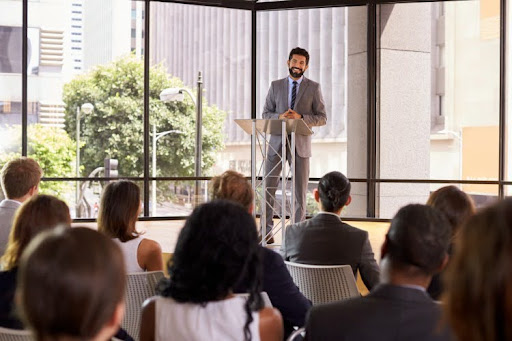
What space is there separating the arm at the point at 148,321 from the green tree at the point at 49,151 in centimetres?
656

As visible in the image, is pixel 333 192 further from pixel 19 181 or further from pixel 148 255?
pixel 19 181

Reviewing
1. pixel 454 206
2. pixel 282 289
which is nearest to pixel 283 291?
pixel 282 289

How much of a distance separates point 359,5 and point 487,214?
8.22 meters

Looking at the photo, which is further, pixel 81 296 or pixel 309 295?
pixel 309 295

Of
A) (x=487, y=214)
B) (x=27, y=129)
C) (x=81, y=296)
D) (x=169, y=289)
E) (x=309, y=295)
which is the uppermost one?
(x=27, y=129)

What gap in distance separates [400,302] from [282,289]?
38.7 inches

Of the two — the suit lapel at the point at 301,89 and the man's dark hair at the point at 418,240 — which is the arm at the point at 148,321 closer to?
the man's dark hair at the point at 418,240

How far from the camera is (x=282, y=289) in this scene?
2730mm

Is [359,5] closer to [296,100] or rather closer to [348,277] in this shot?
[296,100]

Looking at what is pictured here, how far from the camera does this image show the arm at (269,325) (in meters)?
1.90

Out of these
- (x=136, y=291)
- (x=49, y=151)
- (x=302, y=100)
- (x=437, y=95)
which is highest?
(x=437, y=95)

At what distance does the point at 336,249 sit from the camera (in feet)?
10.6

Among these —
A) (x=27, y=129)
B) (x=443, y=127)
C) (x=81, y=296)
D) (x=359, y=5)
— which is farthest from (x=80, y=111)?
(x=81, y=296)

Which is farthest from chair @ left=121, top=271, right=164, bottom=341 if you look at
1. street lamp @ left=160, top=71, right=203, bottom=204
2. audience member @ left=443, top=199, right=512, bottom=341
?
street lamp @ left=160, top=71, right=203, bottom=204
